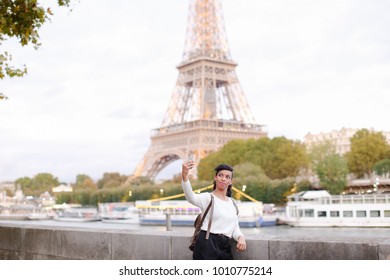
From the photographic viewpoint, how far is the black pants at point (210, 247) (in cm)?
523

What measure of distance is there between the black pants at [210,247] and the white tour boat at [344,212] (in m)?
40.4

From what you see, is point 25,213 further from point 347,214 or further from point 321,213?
point 347,214

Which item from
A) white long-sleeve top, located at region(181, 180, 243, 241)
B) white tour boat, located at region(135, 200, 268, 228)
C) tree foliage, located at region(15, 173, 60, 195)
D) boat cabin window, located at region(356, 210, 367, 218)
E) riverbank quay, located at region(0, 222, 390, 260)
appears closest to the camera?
white long-sleeve top, located at region(181, 180, 243, 241)

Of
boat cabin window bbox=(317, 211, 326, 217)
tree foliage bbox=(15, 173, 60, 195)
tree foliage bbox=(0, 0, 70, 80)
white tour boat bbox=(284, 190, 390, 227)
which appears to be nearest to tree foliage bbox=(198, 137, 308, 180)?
white tour boat bbox=(284, 190, 390, 227)

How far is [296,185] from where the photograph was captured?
59.4m

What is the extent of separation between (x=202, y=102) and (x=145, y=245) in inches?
3006

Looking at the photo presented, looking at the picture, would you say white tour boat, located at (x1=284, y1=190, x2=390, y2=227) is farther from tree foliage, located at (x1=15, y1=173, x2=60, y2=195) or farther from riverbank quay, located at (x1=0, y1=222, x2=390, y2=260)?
tree foliage, located at (x1=15, y1=173, x2=60, y2=195)

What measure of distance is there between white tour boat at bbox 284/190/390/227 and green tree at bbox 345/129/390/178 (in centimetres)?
1723

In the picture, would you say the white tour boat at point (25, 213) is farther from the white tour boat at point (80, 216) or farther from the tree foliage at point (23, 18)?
the tree foliage at point (23, 18)

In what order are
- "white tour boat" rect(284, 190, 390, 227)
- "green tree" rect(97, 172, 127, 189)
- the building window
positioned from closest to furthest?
"white tour boat" rect(284, 190, 390, 227) → the building window → "green tree" rect(97, 172, 127, 189)

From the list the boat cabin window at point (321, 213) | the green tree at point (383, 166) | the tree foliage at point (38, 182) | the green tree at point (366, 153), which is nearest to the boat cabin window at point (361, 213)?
the boat cabin window at point (321, 213)

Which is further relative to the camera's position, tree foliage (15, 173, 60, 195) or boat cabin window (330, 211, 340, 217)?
tree foliage (15, 173, 60, 195)

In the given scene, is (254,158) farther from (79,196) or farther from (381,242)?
(381,242)

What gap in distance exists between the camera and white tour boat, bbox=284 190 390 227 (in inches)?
1727
